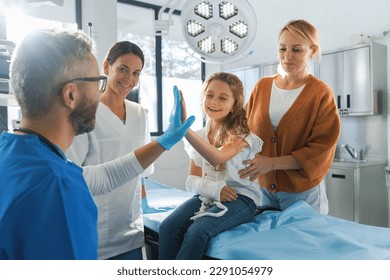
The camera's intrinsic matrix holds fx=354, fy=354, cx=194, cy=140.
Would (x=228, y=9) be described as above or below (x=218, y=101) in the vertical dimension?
above

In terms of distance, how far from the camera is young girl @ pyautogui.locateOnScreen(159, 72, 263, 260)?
4.39ft

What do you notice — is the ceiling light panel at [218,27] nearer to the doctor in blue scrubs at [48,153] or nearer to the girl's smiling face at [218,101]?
the girl's smiling face at [218,101]

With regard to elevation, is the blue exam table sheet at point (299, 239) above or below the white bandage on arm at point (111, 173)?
below

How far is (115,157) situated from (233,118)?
54 cm

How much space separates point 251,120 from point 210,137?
233 millimetres

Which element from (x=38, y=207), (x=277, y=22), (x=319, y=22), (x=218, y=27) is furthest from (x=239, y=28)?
(x=277, y=22)

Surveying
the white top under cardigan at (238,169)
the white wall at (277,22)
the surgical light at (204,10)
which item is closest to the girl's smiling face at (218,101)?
the white top under cardigan at (238,169)

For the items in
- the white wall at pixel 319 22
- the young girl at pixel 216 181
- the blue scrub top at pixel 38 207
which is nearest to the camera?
the blue scrub top at pixel 38 207

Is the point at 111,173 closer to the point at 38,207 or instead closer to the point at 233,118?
→ the point at 38,207

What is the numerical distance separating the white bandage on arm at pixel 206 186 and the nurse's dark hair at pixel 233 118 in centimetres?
16

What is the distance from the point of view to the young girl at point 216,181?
1337 millimetres

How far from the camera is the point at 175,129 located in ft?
3.81

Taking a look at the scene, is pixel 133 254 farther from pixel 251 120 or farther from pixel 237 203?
pixel 251 120

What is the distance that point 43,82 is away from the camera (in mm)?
727
